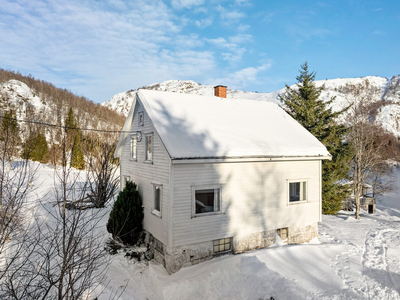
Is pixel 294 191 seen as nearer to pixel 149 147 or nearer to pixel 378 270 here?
pixel 378 270

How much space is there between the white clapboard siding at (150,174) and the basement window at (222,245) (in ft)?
7.90

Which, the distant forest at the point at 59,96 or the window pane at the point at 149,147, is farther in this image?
the distant forest at the point at 59,96

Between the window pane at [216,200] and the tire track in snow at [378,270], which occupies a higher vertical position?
the window pane at [216,200]

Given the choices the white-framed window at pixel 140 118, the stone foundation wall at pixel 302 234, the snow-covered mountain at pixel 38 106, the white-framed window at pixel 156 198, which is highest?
the snow-covered mountain at pixel 38 106

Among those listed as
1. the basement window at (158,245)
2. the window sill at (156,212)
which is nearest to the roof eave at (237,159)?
the window sill at (156,212)

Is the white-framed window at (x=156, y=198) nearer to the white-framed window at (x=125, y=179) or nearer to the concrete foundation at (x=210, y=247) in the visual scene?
the concrete foundation at (x=210, y=247)

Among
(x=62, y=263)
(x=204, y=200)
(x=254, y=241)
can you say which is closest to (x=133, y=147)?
(x=204, y=200)

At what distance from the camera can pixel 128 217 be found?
12922 mm

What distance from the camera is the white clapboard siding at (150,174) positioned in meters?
10.9

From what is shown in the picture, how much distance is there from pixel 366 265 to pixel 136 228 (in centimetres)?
1015

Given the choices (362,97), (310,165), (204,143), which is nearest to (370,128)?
(362,97)

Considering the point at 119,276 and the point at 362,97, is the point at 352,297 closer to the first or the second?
the point at 119,276

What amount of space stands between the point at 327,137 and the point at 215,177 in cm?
1673

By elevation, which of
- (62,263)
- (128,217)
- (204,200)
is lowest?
(128,217)
